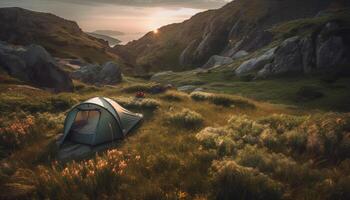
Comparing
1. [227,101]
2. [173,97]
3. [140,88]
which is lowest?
[227,101]

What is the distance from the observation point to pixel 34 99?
72.7ft

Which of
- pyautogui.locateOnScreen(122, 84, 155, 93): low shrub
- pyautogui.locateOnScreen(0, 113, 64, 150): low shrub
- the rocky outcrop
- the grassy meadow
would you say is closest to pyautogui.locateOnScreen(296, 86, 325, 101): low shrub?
the rocky outcrop

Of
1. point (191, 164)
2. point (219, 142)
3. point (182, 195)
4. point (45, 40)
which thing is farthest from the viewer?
point (45, 40)

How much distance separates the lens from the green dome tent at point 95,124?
14.1 meters

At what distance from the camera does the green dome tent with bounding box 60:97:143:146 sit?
14133mm

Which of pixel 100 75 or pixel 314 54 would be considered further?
pixel 100 75

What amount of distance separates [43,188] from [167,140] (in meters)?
5.82

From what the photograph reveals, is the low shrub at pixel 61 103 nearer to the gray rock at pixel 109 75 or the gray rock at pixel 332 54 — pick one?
the gray rock at pixel 109 75

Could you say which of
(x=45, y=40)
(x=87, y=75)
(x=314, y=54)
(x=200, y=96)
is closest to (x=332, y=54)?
(x=314, y=54)

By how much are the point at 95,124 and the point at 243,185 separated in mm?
9336

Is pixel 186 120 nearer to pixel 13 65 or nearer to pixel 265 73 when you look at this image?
pixel 13 65

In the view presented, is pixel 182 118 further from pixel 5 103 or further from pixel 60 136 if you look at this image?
pixel 5 103

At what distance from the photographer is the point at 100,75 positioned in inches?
2235

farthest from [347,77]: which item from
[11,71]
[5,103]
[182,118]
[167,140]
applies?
[11,71]
